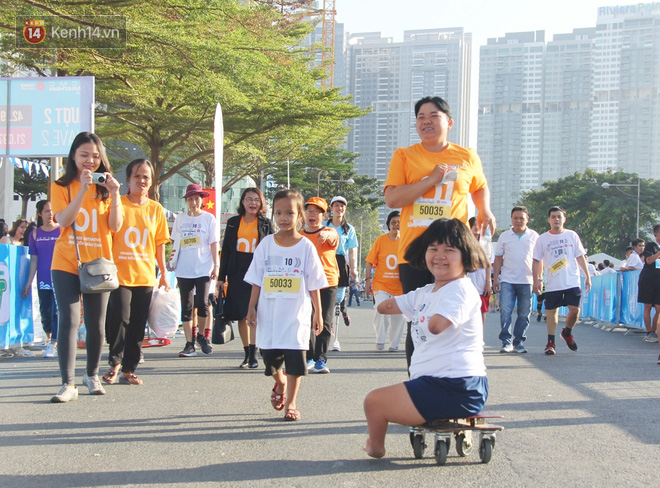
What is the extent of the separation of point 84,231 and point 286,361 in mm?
1979

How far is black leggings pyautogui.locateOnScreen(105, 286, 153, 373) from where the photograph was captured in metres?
6.66

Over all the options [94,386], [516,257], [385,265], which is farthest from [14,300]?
[516,257]

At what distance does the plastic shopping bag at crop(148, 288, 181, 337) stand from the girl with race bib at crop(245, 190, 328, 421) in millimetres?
3807

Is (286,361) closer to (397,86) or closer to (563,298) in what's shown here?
(563,298)

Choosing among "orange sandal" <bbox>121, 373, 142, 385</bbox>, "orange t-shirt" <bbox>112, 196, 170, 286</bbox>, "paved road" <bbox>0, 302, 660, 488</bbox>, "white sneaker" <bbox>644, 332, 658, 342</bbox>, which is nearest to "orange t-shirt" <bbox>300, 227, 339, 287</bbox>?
"paved road" <bbox>0, 302, 660, 488</bbox>

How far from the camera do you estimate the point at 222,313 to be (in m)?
8.24

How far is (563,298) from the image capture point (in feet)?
33.8

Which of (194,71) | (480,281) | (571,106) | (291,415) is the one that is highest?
(571,106)

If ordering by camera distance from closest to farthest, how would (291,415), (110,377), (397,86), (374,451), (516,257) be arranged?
(374,451)
(291,415)
(110,377)
(516,257)
(397,86)

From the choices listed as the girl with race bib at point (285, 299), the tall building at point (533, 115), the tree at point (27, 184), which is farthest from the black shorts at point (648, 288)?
the tall building at point (533, 115)

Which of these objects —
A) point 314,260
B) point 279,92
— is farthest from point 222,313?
point 279,92

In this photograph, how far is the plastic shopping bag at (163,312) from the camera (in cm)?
911

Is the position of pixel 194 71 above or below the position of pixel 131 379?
above

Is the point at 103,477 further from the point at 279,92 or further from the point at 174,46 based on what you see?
the point at 279,92
